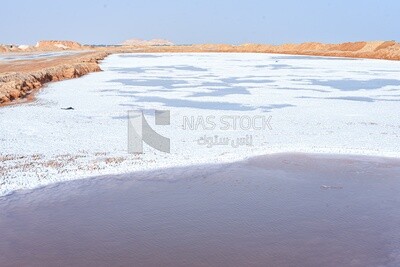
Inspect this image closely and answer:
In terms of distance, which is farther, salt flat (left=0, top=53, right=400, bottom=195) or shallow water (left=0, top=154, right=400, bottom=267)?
salt flat (left=0, top=53, right=400, bottom=195)

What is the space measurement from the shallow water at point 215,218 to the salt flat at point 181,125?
0.72 metres

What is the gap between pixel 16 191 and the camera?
6.70 m

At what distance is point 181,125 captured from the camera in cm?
1120

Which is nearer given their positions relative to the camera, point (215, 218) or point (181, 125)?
point (215, 218)

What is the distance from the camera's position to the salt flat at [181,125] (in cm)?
812

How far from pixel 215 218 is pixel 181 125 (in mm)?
5508

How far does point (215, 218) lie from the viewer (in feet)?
19.2

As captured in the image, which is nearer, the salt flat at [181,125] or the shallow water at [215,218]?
the shallow water at [215,218]

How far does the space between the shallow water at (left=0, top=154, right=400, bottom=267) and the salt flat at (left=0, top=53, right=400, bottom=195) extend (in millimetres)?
724

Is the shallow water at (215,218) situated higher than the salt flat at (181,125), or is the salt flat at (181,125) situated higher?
the salt flat at (181,125)

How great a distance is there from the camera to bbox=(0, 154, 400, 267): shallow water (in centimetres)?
484

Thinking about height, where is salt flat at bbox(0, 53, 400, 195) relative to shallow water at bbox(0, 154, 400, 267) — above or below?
above

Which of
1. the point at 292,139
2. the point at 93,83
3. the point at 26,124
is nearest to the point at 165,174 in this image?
the point at 292,139

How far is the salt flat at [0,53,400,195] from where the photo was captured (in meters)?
8.12
